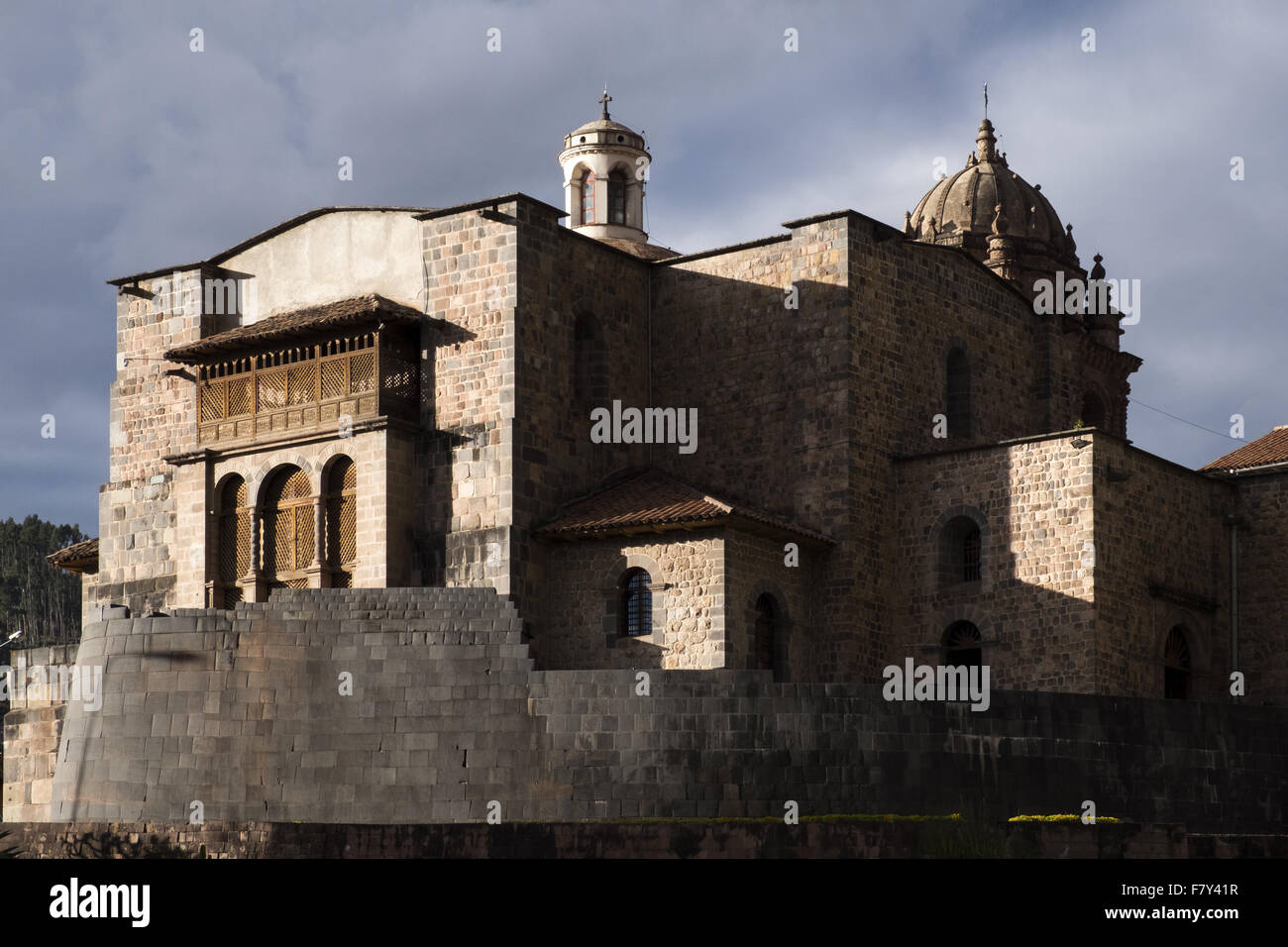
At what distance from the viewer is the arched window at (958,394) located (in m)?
46.9

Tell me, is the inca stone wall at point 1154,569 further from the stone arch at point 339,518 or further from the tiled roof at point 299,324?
the stone arch at point 339,518

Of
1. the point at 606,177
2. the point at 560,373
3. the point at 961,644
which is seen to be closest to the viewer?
the point at 961,644

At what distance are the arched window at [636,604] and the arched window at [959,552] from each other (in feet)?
18.7

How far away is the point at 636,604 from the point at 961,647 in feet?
20.0

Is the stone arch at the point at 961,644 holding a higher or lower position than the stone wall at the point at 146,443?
lower

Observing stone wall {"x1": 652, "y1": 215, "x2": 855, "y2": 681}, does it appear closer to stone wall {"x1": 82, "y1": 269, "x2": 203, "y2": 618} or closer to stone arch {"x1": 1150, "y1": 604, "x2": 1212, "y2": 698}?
stone arch {"x1": 1150, "y1": 604, "x2": 1212, "y2": 698}

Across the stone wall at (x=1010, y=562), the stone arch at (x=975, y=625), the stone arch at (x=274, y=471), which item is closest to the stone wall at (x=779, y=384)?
the stone arch at (x=975, y=625)

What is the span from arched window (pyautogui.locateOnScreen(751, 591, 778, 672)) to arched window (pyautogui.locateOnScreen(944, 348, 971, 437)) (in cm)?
680

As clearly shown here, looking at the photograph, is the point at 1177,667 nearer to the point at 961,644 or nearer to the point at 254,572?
the point at 961,644

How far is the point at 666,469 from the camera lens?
45.6 metres

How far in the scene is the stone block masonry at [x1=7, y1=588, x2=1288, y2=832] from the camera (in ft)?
121

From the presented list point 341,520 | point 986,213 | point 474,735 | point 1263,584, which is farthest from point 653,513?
point 986,213

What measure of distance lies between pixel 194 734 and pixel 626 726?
688cm
